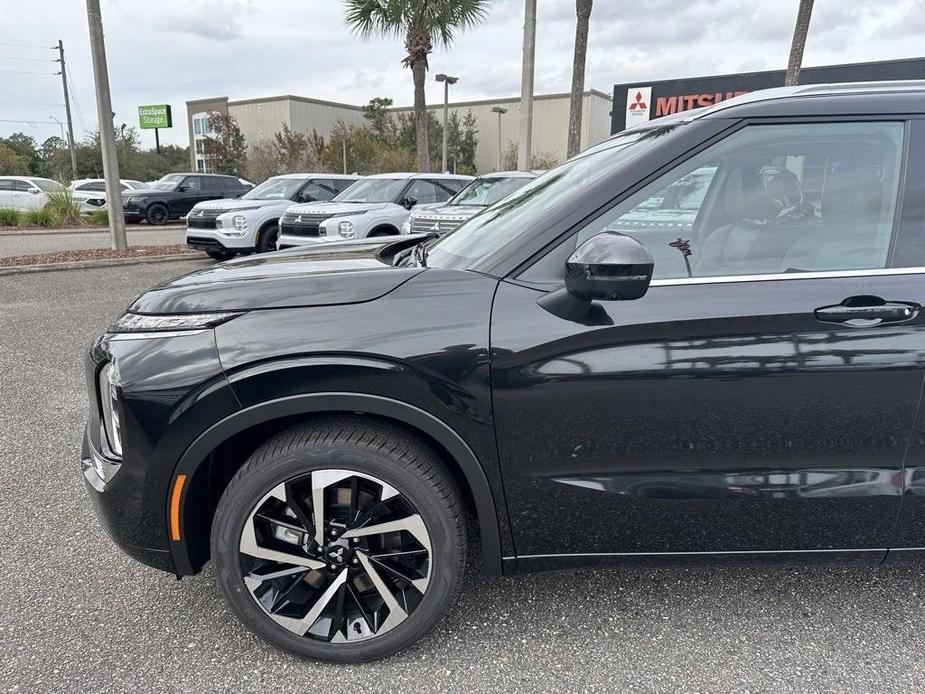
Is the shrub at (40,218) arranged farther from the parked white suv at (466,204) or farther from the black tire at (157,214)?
the parked white suv at (466,204)

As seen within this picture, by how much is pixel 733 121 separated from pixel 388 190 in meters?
9.22

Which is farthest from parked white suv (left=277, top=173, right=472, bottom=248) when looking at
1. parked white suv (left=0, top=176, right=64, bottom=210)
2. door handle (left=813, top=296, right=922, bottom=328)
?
parked white suv (left=0, top=176, right=64, bottom=210)

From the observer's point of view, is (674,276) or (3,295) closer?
(674,276)

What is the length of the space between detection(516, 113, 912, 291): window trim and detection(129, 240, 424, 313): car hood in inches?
16.8

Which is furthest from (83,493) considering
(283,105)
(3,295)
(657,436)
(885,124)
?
(283,105)

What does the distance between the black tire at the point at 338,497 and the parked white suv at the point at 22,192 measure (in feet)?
71.3

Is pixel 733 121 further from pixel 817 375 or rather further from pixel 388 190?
pixel 388 190

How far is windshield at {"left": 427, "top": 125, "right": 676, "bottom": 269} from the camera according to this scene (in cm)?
208

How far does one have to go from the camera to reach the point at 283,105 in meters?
55.4

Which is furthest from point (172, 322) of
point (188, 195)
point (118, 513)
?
point (188, 195)

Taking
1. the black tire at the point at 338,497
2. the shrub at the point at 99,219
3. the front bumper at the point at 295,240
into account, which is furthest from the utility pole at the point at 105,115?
the black tire at the point at 338,497

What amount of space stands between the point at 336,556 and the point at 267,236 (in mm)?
10071

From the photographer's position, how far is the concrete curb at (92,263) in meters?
9.68

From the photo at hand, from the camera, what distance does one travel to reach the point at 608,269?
1.74 meters
